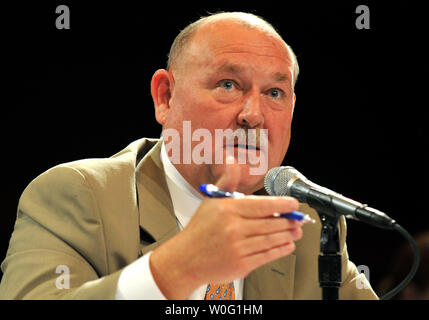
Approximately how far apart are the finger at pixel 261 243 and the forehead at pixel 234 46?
816 millimetres

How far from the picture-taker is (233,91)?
1.90 meters

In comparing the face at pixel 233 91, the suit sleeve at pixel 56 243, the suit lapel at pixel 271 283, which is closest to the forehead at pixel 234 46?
the face at pixel 233 91

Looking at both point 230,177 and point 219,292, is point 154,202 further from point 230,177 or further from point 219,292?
point 230,177

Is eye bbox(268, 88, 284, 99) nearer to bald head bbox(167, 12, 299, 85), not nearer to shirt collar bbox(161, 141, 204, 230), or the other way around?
bald head bbox(167, 12, 299, 85)

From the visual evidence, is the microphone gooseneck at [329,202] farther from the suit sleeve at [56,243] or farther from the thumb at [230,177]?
the suit sleeve at [56,243]

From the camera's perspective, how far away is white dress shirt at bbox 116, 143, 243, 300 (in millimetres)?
1342

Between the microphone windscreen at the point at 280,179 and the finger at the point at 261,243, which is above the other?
the microphone windscreen at the point at 280,179

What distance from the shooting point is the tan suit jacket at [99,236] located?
62.1 inches

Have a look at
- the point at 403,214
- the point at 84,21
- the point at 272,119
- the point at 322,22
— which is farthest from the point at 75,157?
the point at 403,214

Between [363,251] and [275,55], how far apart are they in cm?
199

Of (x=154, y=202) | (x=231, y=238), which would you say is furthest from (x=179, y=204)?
(x=231, y=238)

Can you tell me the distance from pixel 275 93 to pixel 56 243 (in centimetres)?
90

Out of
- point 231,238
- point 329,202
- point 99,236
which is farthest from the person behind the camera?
point 99,236

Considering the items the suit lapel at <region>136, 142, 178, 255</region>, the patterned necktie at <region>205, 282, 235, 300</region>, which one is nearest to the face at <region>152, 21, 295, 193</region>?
the suit lapel at <region>136, 142, 178, 255</region>
